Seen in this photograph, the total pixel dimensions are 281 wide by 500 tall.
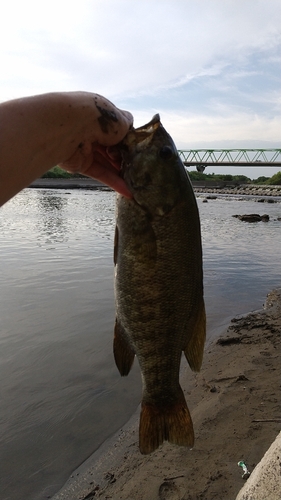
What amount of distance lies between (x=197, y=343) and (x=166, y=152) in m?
1.47

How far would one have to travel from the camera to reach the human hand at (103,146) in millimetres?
2281

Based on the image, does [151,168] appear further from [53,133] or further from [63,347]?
[63,347]

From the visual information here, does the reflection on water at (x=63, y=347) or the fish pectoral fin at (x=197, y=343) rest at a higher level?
the fish pectoral fin at (x=197, y=343)

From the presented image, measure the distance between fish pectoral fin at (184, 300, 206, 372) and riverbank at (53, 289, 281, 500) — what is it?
6.88 feet

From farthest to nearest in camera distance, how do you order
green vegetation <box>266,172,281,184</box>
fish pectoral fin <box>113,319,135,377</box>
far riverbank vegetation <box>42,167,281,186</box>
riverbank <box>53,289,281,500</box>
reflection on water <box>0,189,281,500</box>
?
1. green vegetation <box>266,172,281,184</box>
2. far riverbank vegetation <box>42,167,281,186</box>
3. reflection on water <box>0,189,281,500</box>
4. riverbank <box>53,289,281,500</box>
5. fish pectoral fin <box>113,319,135,377</box>

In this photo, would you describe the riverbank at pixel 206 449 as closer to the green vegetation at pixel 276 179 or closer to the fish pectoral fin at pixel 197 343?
the fish pectoral fin at pixel 197 343

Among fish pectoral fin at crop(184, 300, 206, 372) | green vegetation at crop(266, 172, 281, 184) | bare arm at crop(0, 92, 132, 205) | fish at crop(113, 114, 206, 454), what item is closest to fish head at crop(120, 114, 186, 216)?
fish at crop(113, 114, 206, 454)

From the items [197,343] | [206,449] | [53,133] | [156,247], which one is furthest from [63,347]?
[53,133]

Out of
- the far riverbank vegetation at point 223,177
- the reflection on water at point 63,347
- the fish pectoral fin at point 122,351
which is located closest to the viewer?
the fish pectoral fin at point 122,351

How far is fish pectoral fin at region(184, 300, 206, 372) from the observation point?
2.92m

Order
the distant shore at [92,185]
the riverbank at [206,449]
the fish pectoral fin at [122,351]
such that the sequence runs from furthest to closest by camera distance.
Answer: the distant shore at [92,185], the riverbank at [206,449], the fish pectoral fin at [122,351]

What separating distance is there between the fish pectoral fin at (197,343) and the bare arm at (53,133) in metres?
1.37

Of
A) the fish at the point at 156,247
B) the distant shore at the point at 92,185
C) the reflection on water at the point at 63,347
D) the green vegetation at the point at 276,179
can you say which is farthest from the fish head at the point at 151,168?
the green vegetation at the point at 276,179

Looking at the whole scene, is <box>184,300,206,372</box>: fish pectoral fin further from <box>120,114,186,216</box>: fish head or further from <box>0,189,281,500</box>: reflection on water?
<box>0,189,281,500</box>: reflection on water
